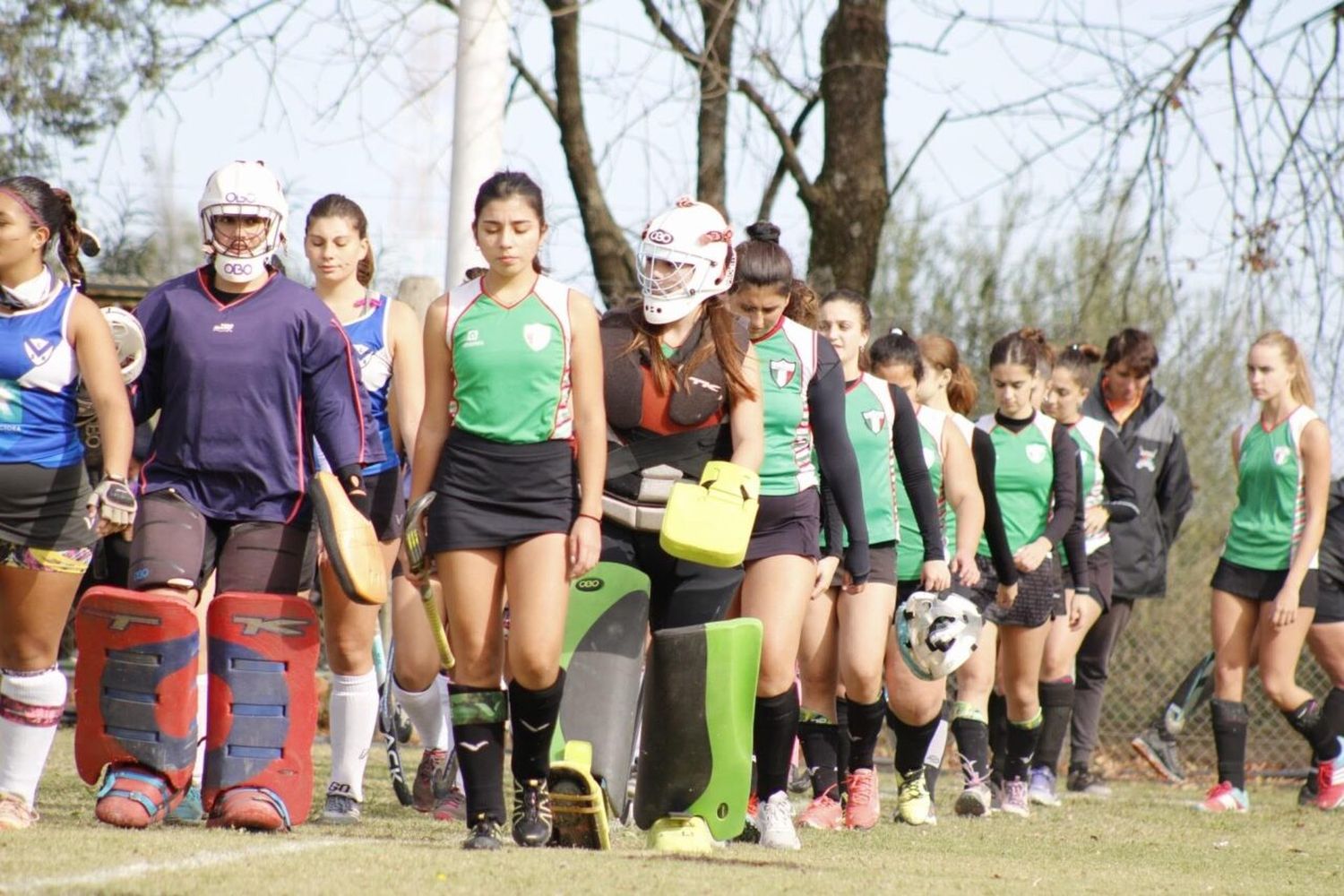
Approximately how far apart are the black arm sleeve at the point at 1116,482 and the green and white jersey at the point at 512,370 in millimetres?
4823

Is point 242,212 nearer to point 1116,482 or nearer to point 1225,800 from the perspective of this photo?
point 1116,482

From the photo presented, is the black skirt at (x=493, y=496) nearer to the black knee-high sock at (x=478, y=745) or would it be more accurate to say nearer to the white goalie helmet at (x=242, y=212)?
the black knee-high sock at (x=478, y=745)

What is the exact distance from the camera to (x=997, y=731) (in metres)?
8.86

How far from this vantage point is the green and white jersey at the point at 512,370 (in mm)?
5051

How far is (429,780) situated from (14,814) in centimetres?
188

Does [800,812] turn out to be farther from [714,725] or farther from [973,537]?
[714,725]

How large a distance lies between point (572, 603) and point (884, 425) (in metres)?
2.12

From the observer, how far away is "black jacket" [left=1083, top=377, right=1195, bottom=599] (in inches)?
391

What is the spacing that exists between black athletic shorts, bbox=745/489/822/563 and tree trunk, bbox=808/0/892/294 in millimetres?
6381

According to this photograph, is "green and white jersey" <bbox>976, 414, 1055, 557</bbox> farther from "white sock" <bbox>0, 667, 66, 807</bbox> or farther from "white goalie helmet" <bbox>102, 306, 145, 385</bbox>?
"white sock" <bbox>0, 667, 66, 807</bbox>

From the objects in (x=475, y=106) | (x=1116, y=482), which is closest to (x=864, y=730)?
(x=1116, y=482)

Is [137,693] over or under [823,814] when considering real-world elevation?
over

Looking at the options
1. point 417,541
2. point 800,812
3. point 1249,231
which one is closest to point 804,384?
point 417,541

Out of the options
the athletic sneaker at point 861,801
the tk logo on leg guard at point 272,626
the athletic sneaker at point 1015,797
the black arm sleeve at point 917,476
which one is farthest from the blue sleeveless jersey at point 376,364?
the athletic sneaker at point 1015,797
